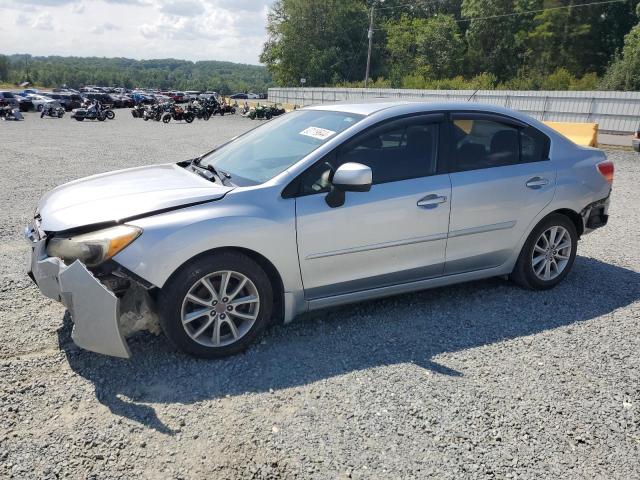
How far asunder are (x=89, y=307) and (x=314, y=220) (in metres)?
1.49

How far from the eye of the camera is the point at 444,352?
3.59 m

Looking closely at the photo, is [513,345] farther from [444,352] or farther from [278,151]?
[278,151]

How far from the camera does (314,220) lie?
3518mm

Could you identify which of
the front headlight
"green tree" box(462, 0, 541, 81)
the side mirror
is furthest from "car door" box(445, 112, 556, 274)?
"green tree" box(462, 0, 541, 81)

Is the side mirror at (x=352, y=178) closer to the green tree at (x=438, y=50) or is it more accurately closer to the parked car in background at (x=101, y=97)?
the parked car in background at (x=101, y=97)

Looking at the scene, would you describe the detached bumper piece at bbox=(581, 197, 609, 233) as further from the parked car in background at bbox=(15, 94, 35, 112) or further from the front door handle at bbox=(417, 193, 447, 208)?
the parked car in background at bbox=(15, 94, 35, 112)

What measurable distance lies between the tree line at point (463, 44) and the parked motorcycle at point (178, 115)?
19.5 metres

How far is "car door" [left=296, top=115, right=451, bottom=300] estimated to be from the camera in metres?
3.57

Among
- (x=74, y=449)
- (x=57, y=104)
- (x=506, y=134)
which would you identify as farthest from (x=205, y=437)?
(x=57, y=104)

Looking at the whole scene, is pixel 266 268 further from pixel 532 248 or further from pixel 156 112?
pixel 156 112

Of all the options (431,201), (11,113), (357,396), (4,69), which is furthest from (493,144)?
(4,69)

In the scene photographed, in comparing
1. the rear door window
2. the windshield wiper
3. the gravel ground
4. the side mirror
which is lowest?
the gravel ground

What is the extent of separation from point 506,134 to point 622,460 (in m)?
2.72

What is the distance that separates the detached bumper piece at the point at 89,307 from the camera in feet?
9.63
